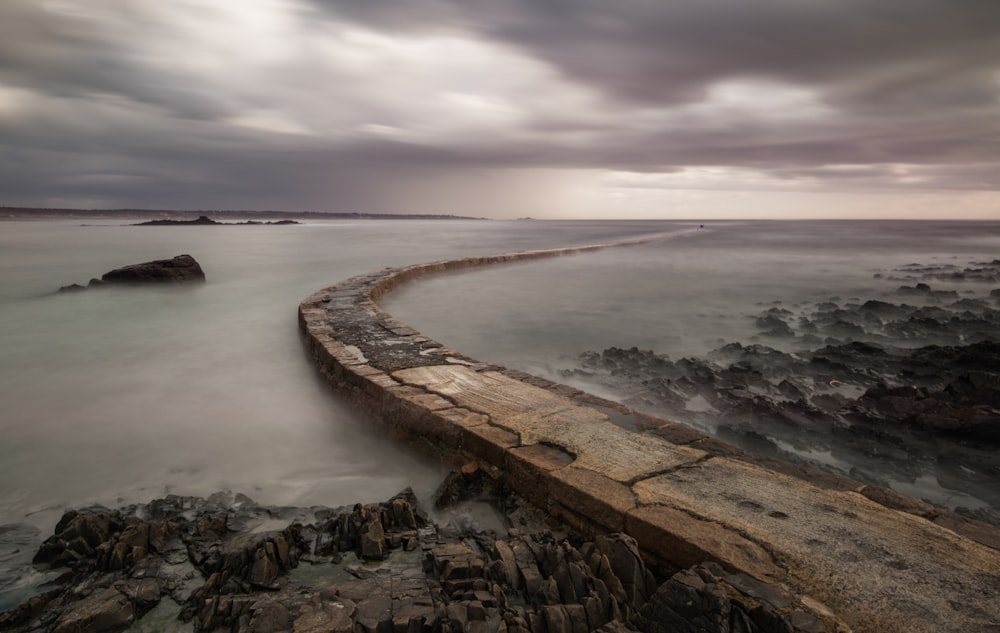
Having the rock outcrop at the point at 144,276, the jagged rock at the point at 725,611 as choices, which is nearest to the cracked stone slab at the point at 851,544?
the jagged rock at the point at 725,611

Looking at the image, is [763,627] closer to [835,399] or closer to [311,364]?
[835,399]

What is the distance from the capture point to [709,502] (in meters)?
2.22

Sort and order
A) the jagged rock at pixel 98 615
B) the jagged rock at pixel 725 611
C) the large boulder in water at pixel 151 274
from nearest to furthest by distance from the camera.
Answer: the jagged rock at pixel 725 611 < the jagged rock at pixel 98 615 < the large boulder in water at pixel 151 274

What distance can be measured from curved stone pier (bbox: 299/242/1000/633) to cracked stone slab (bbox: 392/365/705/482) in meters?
0.01

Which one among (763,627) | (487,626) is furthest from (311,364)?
(763,627)

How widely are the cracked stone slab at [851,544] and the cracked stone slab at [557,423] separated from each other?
18cm

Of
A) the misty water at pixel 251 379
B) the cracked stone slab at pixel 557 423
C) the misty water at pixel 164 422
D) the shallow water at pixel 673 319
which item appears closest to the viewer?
the cracked stone slab at pixel 557 423

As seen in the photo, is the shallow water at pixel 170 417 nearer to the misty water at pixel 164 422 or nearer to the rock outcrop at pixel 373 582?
the misty water at pixel 164 422

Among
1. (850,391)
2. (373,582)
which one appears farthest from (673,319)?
(373,582)

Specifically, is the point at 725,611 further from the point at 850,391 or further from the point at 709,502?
the point at 850,391

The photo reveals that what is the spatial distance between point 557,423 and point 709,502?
109cm

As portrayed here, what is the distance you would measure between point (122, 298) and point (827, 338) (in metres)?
11.6

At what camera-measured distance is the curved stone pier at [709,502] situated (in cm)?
171

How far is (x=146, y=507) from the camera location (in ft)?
8.55
